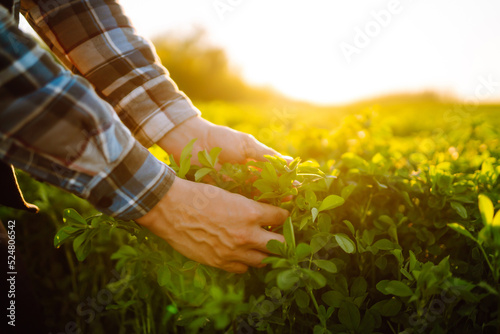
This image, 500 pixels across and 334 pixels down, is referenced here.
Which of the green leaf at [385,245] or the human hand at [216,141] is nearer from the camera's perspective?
the green leaf at [385,245]

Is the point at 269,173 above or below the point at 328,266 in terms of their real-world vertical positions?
above

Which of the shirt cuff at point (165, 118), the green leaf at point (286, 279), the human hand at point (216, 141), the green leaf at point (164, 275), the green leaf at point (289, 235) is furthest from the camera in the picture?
the shirt cuff at point (165, 118)

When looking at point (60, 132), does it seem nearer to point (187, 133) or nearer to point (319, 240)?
point (187, 133)

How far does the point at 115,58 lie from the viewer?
1.49m

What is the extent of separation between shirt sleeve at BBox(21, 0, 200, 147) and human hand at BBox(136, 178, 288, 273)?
0.55 metres

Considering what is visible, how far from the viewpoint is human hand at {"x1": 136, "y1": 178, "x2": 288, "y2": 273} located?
1.08 meters

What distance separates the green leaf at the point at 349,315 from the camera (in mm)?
1076

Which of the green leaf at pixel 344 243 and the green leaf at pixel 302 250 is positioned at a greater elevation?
the green leaf at pixel 302 250

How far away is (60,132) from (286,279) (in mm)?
772

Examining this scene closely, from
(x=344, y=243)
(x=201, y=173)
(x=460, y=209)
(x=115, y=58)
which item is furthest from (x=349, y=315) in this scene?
(x=115, y=58)

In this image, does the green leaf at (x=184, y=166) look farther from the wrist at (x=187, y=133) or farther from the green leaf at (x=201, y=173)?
the wrist at (x=187, y=133)

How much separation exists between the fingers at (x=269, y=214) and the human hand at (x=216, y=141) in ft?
1.12

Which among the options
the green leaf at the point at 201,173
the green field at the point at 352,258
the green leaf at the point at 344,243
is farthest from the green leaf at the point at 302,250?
the green leaf at the point at 201,173

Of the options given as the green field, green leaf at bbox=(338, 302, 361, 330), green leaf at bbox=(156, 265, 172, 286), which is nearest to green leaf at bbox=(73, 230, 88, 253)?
the green field
